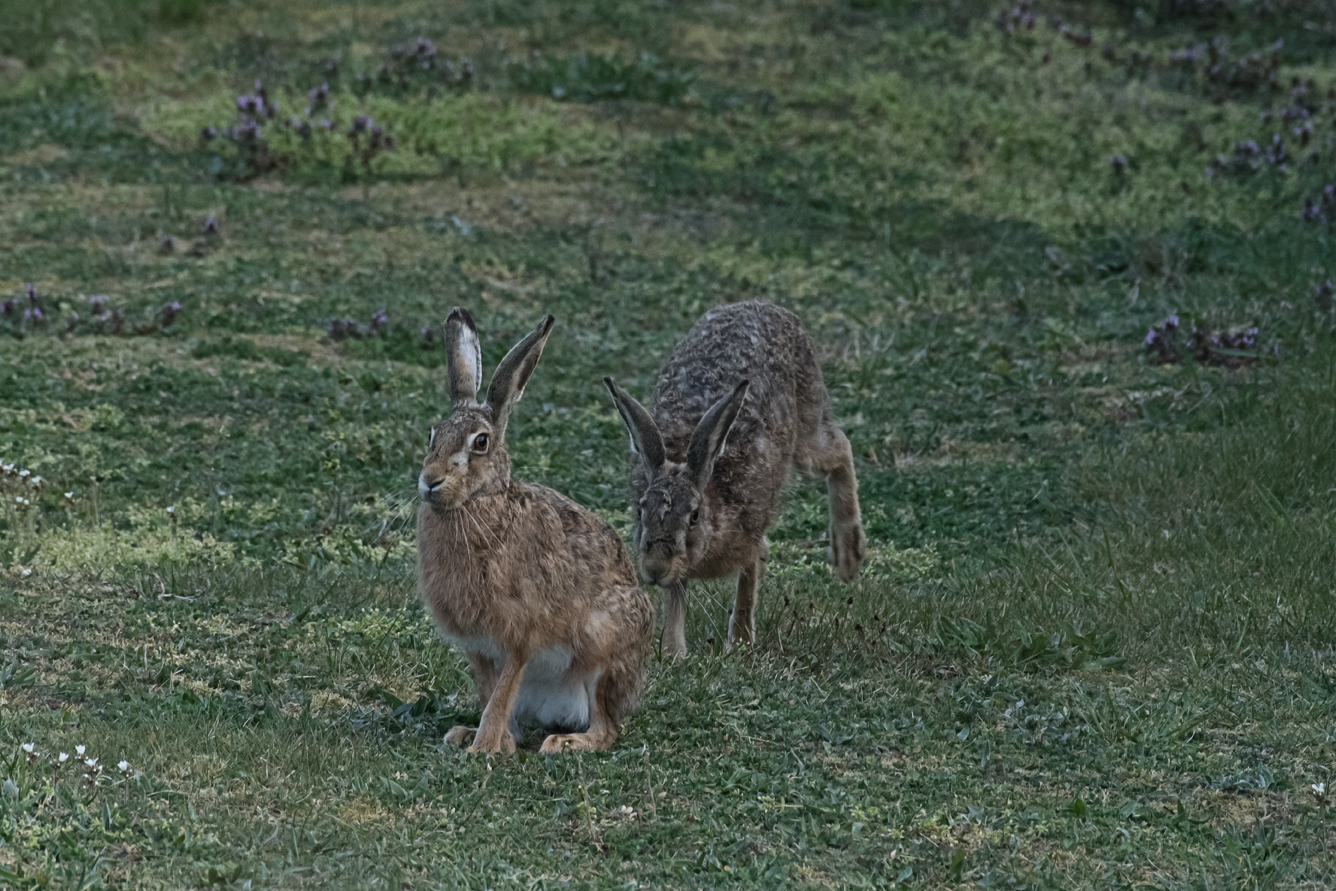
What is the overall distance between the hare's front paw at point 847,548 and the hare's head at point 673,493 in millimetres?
1516

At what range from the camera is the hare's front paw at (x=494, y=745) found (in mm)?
5452

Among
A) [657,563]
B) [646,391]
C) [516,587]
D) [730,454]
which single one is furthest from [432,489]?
[646,391]

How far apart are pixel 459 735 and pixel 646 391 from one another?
16.6 ft

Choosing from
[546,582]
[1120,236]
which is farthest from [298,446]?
[1120,236]

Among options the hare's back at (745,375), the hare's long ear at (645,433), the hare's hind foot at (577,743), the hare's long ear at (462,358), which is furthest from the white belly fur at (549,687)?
the hare's back at (745,375)

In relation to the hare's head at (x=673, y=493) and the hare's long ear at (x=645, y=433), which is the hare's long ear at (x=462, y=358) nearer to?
the hare's head at (x=673, y=493)

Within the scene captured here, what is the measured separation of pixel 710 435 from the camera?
21.6ft

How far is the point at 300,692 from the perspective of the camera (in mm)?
6043

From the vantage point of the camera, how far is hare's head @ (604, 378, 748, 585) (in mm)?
6477

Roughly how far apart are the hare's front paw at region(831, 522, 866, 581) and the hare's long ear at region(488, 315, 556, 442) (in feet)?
9.14

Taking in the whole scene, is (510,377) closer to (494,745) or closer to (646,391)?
(494,745)

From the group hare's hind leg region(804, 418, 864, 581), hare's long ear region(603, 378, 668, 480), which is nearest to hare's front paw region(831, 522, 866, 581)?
hare's hind leg region(804, 418, 864, 581)

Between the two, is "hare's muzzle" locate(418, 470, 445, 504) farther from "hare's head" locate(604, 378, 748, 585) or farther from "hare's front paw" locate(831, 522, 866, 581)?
"hare's front paw" locate(831, 522, 866, 581)

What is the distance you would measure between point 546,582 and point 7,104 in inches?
419
